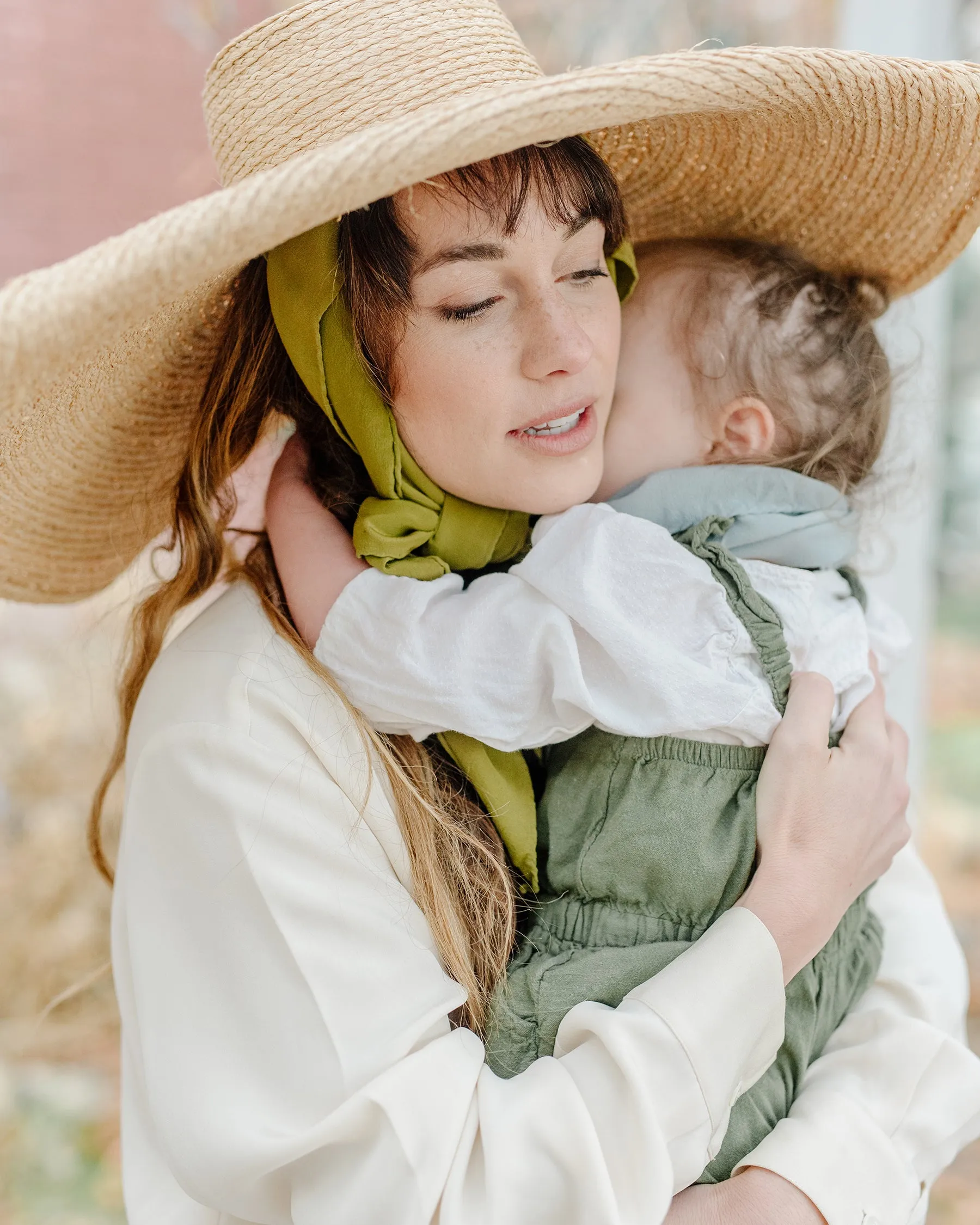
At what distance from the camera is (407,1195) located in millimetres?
963

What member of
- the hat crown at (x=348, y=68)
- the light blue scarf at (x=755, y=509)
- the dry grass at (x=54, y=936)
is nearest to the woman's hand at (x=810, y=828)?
the light blue scarf at (x=755, y=509)

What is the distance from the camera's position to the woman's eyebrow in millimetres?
1106

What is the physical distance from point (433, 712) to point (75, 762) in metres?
1.52

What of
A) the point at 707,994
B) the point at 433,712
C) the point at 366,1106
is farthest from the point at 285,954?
the point at 707,994

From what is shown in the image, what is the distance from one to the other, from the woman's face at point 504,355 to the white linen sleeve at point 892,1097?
70 centimetres

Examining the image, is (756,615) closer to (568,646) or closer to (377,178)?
(568,646)

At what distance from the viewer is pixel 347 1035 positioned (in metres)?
1.01

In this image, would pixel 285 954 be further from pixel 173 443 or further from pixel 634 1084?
pixel 173 443

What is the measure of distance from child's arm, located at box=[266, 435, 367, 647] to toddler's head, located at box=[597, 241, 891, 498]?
368 mm

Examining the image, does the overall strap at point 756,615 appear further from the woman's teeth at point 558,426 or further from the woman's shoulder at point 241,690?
the woman's shoulder at point 241,690

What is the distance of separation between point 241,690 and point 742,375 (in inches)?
28.1

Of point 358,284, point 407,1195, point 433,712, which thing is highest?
point 358,284

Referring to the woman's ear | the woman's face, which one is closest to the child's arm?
the woman's face

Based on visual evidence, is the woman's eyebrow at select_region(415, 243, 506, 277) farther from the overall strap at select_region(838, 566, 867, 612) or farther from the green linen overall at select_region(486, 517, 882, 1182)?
the overall strap at select_region(838, 566, 867, 612)
